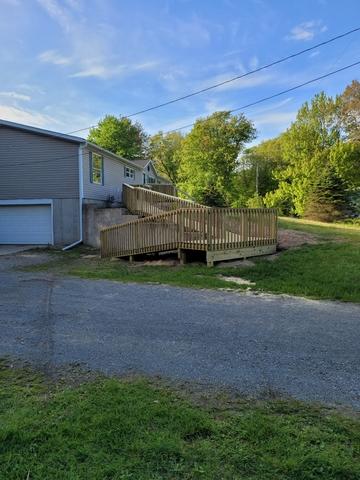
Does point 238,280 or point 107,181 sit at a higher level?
point 107,181

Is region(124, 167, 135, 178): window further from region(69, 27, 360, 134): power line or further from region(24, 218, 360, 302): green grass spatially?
region(24, 218, 360, 302): green grass

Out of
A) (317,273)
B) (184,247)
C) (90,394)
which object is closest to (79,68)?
(184,247)

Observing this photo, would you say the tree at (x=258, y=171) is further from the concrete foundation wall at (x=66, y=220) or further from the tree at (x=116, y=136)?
the concrete foundation wall at (x=66, y=220)

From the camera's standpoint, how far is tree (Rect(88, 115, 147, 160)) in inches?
1459

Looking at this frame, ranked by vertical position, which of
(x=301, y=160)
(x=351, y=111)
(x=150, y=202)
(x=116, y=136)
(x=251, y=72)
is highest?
(x=116, y=136)

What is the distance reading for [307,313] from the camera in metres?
5.54

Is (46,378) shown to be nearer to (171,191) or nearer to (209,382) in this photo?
(209,382)

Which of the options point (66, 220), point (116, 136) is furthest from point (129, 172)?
point (116, 136)

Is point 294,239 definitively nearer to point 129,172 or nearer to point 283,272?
point 283,272

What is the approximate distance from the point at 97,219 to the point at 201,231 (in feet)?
22.0

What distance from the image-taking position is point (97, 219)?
14.9 meters

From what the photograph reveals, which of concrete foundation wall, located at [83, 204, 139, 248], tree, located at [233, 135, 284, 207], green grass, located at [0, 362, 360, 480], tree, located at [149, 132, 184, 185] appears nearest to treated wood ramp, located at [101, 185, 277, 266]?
concrete foundation wall, located at [83, 204, 139, 248]

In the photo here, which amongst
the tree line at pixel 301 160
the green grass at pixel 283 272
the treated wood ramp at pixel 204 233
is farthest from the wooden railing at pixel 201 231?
the tree line at pixel 301 160

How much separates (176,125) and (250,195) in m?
18.1
